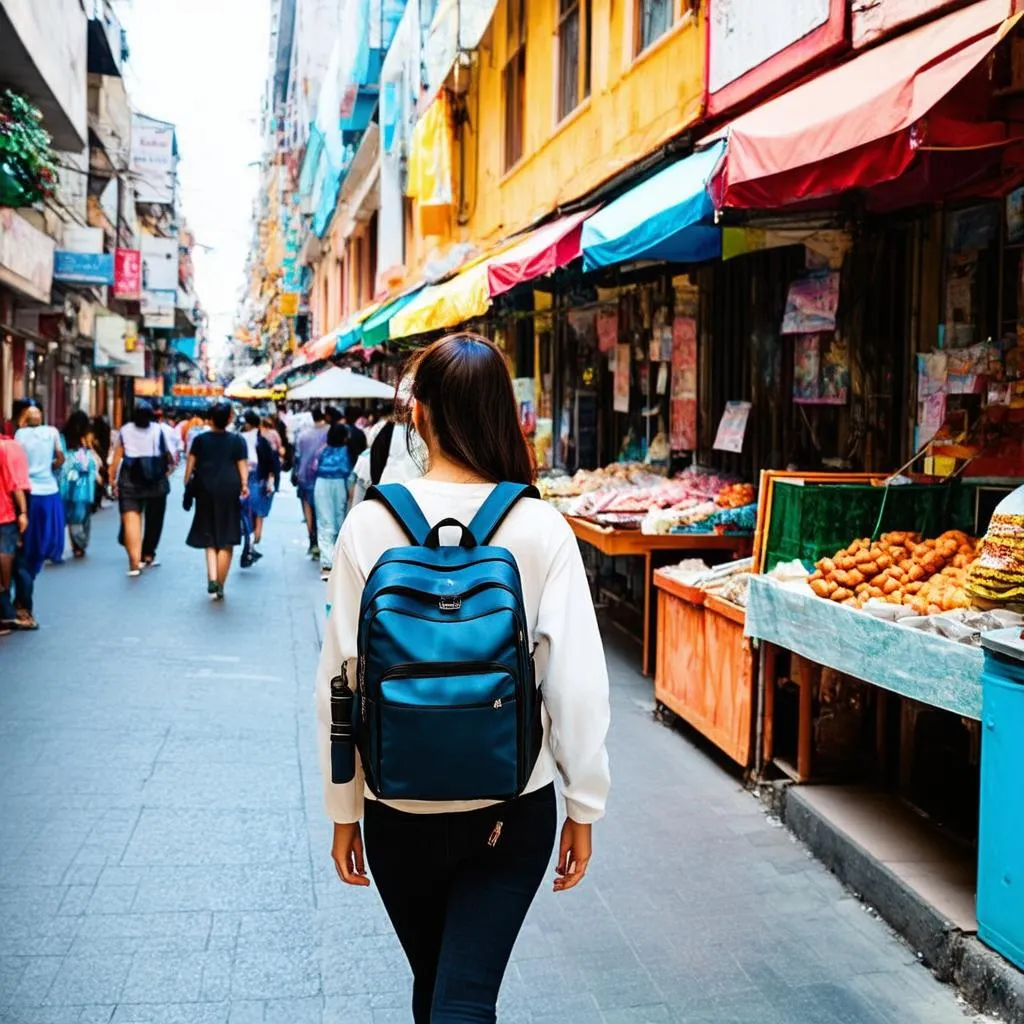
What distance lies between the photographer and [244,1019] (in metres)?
3.66

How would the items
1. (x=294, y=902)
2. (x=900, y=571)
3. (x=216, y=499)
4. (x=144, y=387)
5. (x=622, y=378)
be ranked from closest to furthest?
(x=294, y=902)
(x=900, y=571)
(x=622, y=378)
(x=216, y=499)
(x=144, y=387)

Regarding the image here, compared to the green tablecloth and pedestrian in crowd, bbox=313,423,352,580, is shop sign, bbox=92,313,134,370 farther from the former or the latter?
the green tablecloth

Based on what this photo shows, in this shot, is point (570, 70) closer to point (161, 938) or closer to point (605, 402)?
point (605, 402)

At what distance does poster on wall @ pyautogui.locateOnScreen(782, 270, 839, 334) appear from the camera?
7070mm

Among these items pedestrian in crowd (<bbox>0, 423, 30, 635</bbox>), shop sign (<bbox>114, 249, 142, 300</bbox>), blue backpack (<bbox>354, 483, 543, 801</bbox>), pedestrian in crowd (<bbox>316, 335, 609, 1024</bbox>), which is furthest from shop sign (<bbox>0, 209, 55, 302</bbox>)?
blue backpack (<bbox>354, 483, 543, 801</bbox>)

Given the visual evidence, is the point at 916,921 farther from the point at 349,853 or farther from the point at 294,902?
the point at 349,853

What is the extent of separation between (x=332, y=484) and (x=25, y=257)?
8.23 m

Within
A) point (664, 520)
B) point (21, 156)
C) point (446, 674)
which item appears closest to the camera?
point (446, 674)

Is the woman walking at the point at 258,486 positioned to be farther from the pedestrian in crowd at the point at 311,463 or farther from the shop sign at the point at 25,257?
the shop sign at the point at 25,257

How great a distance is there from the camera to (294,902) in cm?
457

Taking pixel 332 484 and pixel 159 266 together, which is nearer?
pixel 332 484

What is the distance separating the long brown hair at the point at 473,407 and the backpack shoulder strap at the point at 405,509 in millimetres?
165

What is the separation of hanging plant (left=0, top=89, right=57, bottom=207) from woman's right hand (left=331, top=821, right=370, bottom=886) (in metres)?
14.9

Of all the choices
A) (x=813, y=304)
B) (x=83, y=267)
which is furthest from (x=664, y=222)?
(x=83, y=267)
